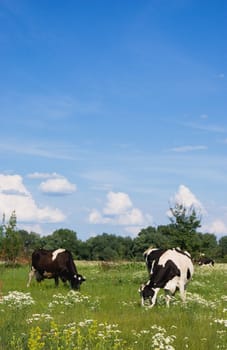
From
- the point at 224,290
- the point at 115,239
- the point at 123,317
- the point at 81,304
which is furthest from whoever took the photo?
the point at 115,239

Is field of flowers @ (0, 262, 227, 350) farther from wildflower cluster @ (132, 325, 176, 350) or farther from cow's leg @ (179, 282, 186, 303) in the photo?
cow's leg @ (179, 282, 186, 303)

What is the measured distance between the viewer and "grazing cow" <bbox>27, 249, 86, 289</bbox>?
25.7m

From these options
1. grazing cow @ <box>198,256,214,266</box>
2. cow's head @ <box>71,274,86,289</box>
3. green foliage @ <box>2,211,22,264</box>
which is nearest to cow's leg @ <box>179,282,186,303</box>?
cow's head @ <box>71,274,86,289</box>

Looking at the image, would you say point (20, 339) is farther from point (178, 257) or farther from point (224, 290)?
point (224, 290)

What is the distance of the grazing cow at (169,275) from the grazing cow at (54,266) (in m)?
8.21

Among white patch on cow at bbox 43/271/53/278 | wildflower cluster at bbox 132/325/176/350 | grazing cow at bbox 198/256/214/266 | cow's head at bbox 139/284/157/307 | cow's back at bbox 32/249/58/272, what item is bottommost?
wildflower cluster at bbox 132/325/176/350

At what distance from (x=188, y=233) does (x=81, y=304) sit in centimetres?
3088

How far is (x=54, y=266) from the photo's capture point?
26.2m

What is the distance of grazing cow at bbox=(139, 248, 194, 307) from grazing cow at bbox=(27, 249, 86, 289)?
8213mm

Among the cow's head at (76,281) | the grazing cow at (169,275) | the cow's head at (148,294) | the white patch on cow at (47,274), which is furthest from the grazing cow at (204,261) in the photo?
the cow's head at (148,294)

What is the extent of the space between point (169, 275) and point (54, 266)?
9932mm

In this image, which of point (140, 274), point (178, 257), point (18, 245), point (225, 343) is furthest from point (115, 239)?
point (225, 343)

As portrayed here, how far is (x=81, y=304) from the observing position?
15.6 m

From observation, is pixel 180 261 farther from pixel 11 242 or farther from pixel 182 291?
pixel 11 242
